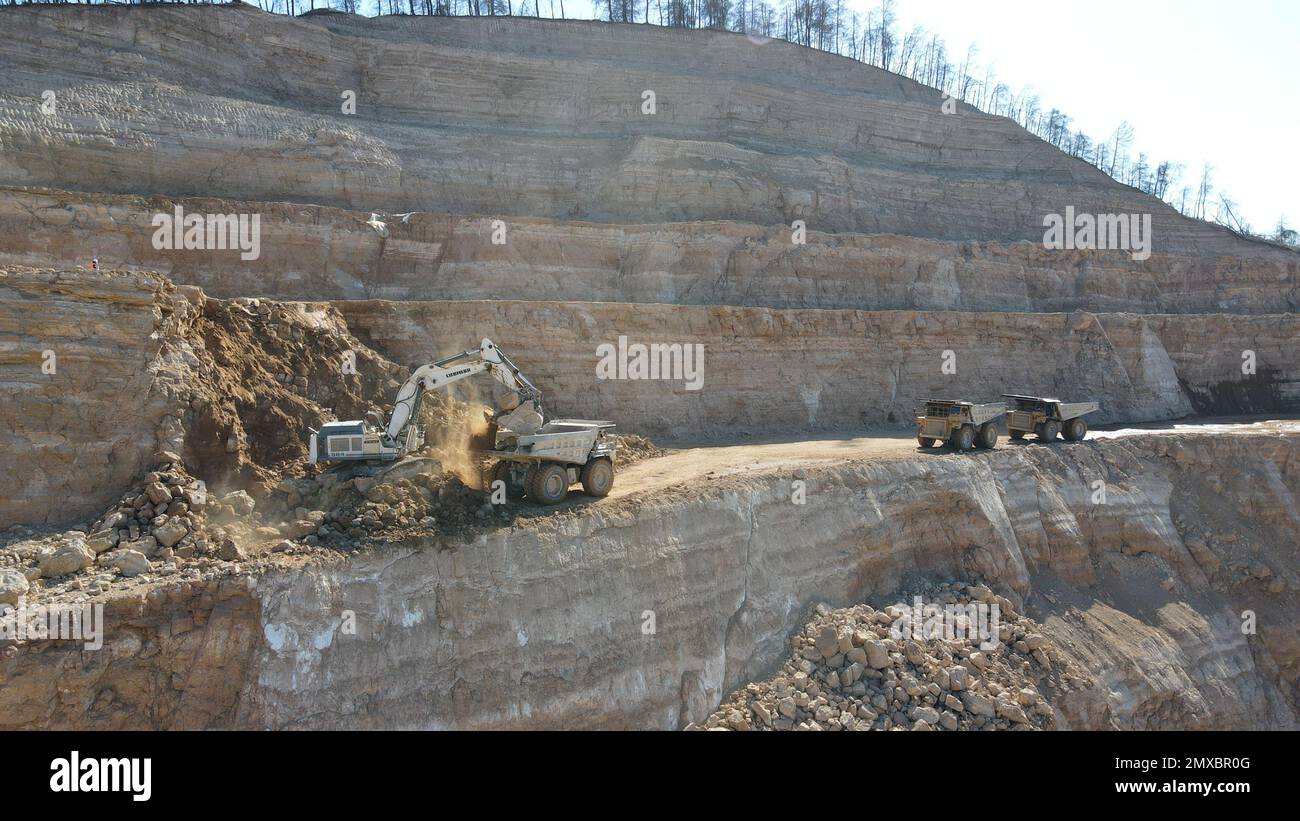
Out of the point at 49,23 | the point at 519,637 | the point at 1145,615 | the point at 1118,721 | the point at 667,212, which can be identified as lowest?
the point at 1118,721

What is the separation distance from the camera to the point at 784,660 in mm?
11836

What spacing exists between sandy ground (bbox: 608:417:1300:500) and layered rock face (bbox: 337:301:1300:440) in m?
1.65

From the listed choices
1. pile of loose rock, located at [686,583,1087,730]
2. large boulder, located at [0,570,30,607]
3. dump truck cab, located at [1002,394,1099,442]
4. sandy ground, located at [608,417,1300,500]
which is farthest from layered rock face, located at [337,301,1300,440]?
large boulder, located at [0,570,30,607]

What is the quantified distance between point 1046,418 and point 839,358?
5693mm

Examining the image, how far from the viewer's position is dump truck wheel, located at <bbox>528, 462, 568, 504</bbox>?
11.9 metres

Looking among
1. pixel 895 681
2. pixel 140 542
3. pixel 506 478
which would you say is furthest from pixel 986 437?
pixel 140 542

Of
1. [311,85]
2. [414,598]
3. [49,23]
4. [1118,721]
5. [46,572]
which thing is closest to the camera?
[46,572]

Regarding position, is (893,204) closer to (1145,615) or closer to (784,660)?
(1145,615)

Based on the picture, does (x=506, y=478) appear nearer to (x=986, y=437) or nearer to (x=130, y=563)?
(x=130, y=563)

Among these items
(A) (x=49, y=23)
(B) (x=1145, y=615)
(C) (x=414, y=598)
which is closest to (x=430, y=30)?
(A) (x=49, y=23)

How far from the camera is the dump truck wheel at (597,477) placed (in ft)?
40.7

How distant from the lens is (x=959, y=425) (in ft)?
56.2

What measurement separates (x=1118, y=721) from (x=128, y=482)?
17.3 meters

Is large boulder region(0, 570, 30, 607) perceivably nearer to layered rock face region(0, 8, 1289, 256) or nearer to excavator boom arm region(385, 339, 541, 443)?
excavator boom arm region(385, 339, 541, 443)
